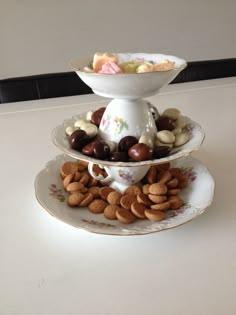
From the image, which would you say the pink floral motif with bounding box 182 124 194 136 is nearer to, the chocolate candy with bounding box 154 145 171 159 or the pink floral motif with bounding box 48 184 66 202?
the chocolate candy with bounding box 154 145 171 159

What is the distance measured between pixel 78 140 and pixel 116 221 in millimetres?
128

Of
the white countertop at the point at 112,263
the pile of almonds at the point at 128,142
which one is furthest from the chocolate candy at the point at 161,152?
the white countertop at the point at 112,263

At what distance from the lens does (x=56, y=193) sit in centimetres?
64

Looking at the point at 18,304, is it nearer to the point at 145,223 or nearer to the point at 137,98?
the point at 145,223

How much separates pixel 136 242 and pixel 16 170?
0.31 meters

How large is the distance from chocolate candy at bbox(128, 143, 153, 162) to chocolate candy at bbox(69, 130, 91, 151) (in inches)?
2.8

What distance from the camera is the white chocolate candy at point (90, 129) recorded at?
59 centimetres

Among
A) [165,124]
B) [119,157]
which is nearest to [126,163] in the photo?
[119,157]

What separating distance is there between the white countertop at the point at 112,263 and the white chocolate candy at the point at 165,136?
0.41ft

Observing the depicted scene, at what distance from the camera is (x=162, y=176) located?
634mm

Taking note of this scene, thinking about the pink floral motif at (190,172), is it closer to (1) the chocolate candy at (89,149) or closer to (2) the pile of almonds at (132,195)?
(2) the pile of almonds at (132,195)

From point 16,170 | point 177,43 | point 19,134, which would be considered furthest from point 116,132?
point 177,43

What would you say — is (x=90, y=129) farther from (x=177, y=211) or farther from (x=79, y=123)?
(x=177, y=211)

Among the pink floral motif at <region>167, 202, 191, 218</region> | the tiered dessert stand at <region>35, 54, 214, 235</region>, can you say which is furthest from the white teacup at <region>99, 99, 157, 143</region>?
the pink floral motif at <region>167, 202, 191, 218</region>
